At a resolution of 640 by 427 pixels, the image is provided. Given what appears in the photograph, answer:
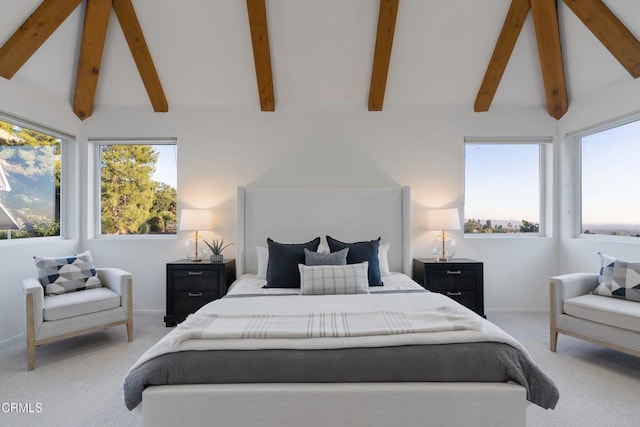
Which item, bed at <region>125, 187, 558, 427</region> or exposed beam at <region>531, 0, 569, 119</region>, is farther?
exposed beam at <region>531, 0, 569, 119</region>

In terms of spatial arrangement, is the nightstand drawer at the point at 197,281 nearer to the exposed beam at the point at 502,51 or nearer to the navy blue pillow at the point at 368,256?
the navy blue pillow at the point at 368,256

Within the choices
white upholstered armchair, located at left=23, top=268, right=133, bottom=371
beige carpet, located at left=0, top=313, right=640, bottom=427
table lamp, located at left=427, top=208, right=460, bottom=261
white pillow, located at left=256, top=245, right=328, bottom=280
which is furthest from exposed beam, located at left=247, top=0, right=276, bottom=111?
beige carpet, located at left=0, top=313, right=640, bottom=427

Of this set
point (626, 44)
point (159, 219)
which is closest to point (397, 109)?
point (626, 44)

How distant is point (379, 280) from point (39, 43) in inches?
147

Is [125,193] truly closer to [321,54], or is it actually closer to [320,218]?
[320,218]

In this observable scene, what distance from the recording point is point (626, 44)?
2.98m

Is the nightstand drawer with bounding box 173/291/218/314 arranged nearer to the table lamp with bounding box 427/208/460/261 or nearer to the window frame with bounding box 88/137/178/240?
the window frame with bounding box 88/137/178/240

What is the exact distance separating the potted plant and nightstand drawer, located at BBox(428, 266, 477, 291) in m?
2.25

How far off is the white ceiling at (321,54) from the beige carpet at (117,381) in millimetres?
2572

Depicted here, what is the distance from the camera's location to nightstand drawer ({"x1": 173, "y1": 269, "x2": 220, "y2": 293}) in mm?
3500

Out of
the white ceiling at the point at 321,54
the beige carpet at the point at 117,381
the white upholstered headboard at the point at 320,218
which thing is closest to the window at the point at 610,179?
the white ceiling at the point at 321,54

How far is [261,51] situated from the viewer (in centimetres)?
342

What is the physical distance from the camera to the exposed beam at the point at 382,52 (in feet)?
10.3

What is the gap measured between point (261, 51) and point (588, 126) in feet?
11.6
